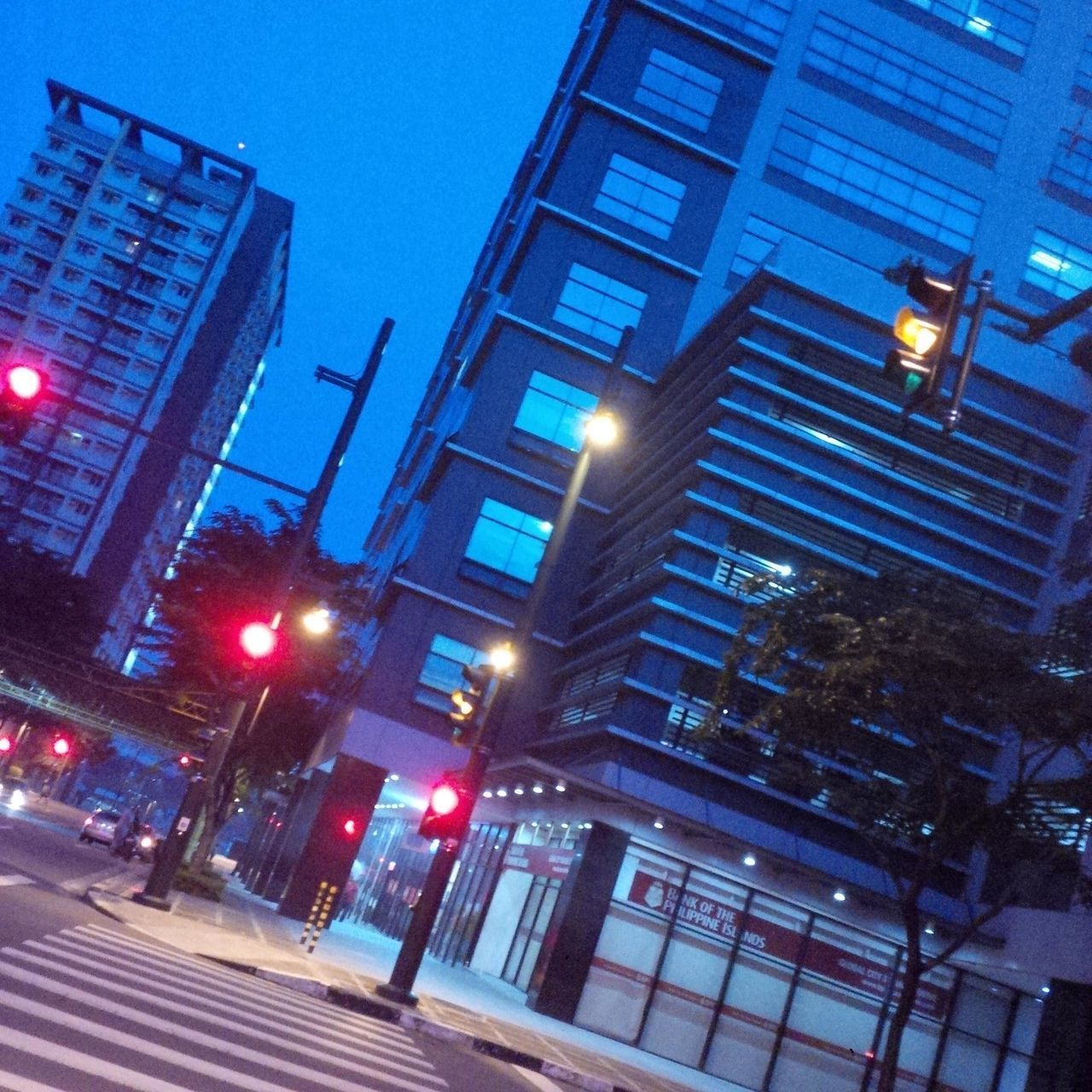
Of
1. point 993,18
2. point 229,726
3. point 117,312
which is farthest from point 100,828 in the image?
point 117,312

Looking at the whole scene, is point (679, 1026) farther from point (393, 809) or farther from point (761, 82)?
point (761, 82)

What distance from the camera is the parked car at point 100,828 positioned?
48.1 m

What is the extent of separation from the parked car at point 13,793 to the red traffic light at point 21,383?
4599cm

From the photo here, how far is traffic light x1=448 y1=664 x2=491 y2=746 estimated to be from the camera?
19.2m

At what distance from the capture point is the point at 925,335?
26.6 feet

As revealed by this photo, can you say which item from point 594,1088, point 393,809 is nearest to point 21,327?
point 393,809

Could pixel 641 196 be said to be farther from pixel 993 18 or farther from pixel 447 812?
pixel 447 812

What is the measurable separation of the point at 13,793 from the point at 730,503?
5888cm

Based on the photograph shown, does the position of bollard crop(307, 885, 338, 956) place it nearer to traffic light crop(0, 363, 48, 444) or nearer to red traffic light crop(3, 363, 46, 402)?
traffic light crop(0, 363, 48, 444)

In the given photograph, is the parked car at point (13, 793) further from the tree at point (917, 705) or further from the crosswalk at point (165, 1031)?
the crosswalk at point (165, 1031)

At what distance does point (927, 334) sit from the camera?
8.09 m

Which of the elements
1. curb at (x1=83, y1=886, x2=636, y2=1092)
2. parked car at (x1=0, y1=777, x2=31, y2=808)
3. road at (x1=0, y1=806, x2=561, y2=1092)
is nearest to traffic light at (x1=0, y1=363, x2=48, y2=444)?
road at (x1=0, y1=806, x2=561, y2=1092)

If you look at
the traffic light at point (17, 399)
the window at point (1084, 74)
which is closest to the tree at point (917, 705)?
the traffic light at point (17, 399)

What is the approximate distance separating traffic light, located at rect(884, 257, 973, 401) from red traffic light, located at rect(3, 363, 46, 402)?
922 cm
